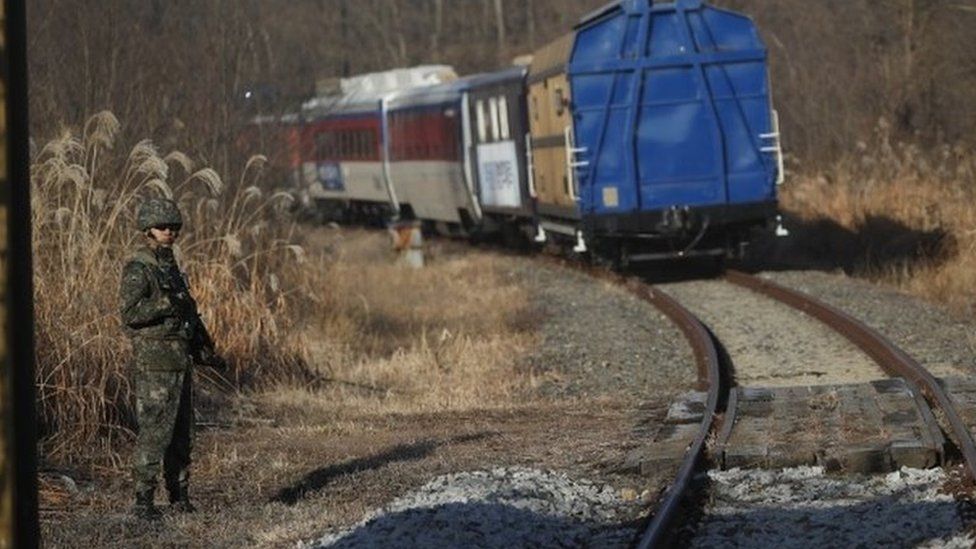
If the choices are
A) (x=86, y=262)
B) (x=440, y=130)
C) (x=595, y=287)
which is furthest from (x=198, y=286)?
(x=440, y=130)

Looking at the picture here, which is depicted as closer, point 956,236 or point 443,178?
point 956,236

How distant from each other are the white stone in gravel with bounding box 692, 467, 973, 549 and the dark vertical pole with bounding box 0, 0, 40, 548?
131 inches

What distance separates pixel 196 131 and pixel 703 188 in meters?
6.58

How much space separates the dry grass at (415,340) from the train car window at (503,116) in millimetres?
2063

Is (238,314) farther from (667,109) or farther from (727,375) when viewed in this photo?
(667,109)

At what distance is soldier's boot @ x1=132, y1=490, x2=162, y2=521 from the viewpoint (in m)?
9.19

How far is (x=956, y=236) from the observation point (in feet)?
77.3

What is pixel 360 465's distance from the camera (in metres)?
10.7

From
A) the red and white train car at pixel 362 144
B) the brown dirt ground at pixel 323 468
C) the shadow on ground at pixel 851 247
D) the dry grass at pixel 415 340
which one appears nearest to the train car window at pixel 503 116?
the dry grass at pixel 415 340

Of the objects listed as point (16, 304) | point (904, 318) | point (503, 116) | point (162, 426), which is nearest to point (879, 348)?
point (904, 318)

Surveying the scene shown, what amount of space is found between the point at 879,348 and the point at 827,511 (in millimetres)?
6913

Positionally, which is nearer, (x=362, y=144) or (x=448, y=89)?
(x=448, y=89)

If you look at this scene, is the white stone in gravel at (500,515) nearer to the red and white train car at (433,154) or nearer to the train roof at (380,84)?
the red and white train car at (433,154)

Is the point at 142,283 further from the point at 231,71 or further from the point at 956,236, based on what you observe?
the point at 956,236
